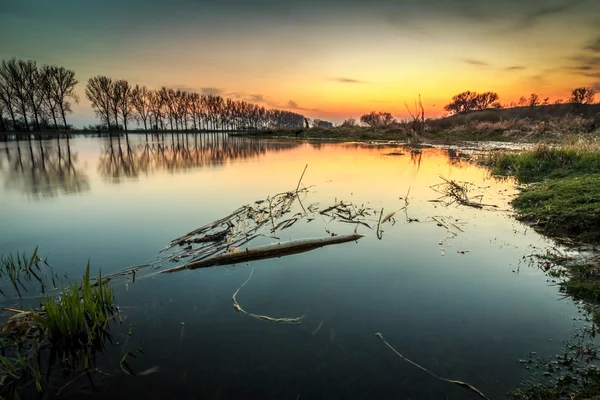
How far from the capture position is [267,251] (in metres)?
6.72

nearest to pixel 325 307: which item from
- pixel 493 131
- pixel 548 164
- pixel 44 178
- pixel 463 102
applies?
pixel 548 164

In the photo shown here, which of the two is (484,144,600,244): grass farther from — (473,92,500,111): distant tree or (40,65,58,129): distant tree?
(473,92,500,111): distant tree

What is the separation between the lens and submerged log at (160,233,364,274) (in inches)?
242

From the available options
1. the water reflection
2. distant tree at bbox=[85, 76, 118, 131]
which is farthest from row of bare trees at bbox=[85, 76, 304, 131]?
the water reflection

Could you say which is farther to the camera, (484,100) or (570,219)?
(484,100)

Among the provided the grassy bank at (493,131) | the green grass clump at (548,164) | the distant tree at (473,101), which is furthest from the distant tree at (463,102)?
the green grass clump at (548,164)

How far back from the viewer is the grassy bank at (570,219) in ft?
10.1

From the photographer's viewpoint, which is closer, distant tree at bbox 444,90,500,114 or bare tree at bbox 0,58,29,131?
bare tree at bbox 0,58,29,131

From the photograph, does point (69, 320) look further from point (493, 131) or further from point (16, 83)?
point (16, 83)

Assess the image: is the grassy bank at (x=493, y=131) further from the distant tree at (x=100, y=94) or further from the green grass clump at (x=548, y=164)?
the distant tree at (x=100, y=94)

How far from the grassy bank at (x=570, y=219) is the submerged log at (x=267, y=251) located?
431cm

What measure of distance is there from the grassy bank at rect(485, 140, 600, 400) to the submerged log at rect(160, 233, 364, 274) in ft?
14.1

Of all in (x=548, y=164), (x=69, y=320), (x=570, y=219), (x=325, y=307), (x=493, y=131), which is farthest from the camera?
(x=493, y=131)

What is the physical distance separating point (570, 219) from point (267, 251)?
313 inches
